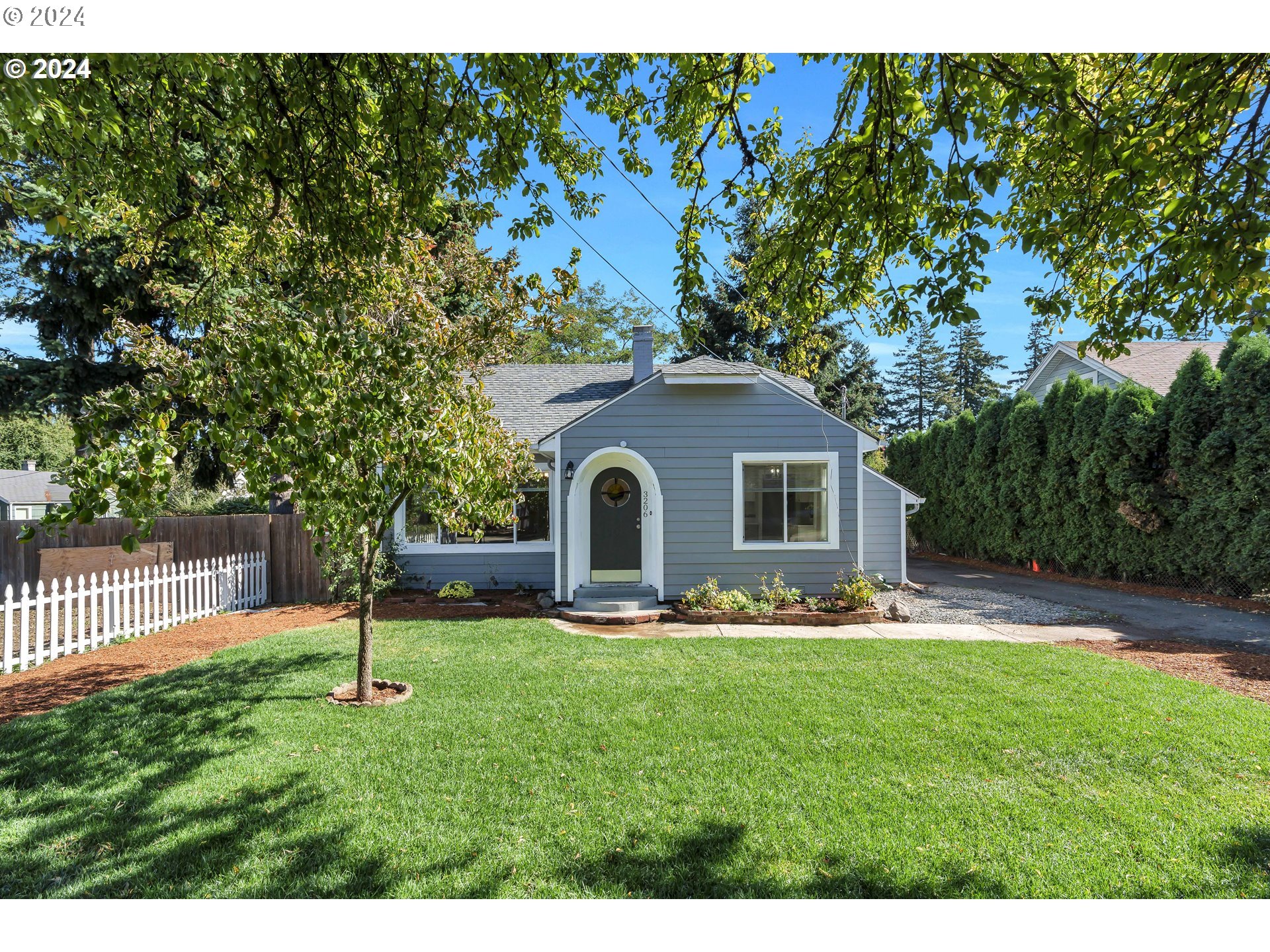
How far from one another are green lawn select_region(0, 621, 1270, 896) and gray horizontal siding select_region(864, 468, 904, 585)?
566 centimetres

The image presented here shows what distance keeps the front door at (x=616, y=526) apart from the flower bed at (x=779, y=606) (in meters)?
1.23

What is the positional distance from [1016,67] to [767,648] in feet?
18.2

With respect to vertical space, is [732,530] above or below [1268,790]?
above

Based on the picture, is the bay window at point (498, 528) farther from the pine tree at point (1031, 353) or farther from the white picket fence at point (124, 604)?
the pine tree at point (1031, 353)

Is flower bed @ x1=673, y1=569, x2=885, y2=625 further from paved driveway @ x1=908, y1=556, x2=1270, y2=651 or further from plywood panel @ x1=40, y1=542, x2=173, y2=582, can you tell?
plywood panel @ x1=40, y1=542, x2=173, y2=582

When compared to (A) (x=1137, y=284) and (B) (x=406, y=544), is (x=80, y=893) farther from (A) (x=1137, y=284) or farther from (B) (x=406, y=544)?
(B) (x=406, y=544)

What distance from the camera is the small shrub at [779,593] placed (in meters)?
9.23

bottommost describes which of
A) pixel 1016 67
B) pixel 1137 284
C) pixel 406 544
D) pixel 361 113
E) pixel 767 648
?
pixel 767 648

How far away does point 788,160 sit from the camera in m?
4.61

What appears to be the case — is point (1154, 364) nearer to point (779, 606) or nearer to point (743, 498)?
point (743, 498)

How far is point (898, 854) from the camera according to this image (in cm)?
289

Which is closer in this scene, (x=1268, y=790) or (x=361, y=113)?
(x=1268, y=790)

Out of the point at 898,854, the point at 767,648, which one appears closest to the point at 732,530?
the point at 767,648

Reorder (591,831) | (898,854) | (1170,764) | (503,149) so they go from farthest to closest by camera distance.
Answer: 1. (503,149)
2. (1170,764)
3. (591,831)
4. (898,854)
